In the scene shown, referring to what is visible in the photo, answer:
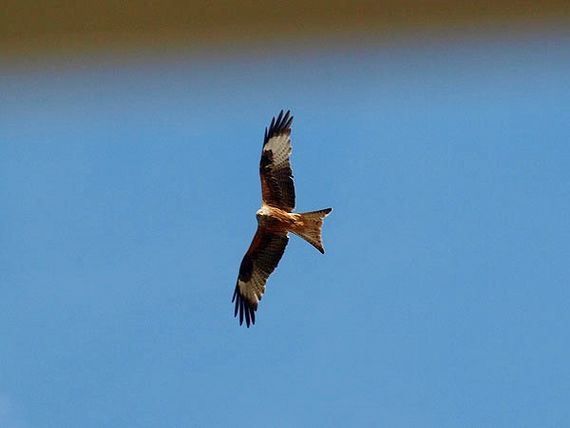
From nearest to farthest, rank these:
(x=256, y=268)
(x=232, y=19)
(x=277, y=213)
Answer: (x=232, y=19) < (x=277, y=213) < (x=256, y=268)

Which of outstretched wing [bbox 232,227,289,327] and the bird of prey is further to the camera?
outstretched wing [bbox 232,227,289,327]

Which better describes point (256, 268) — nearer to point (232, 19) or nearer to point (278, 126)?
point (278, 126)

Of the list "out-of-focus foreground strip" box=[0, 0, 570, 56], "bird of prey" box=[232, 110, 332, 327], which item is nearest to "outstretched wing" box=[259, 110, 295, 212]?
"bird of prey" box=[232, 110, 332, 327]

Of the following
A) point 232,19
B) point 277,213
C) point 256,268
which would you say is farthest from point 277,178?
point 232,19

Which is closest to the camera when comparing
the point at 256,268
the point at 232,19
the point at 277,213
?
the point at 232,19

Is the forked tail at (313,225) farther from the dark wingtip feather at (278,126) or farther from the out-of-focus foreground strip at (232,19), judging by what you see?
the out-of-focus foreground strip at (232,19)

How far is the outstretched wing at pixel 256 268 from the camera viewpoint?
29.7ft

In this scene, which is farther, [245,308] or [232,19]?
[245,308]

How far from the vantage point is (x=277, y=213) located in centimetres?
867

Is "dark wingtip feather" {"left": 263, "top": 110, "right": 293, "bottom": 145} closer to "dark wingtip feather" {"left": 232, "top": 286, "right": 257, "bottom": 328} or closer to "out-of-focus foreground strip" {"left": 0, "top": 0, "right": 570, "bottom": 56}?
"dark wingtip feather" {"left": 232, "top": 286, "right": 257, "bottom": 328}

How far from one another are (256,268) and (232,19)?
8630mm

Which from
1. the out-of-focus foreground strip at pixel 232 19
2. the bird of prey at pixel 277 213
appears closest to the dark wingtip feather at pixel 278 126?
the bird of prey at pixel 277 213

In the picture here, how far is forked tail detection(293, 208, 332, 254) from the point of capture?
8.68 m

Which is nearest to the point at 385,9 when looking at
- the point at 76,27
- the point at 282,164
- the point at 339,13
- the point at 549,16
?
the point at 339,13
